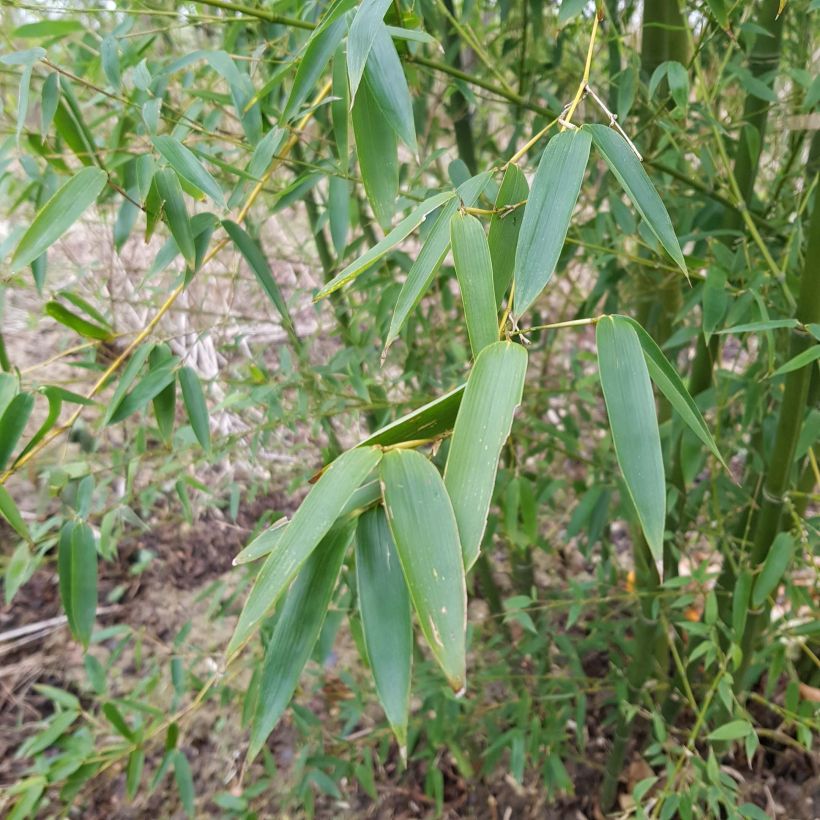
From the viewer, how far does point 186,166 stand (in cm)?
60

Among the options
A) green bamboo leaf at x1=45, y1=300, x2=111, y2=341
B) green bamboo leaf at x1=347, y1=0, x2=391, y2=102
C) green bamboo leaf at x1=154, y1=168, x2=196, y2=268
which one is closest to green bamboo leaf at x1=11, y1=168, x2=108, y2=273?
green bamboo leaf at x1=154, y1=168, x2=196, y2=268

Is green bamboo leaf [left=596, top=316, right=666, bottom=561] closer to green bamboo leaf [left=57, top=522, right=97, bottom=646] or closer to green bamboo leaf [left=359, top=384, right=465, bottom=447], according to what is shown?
green bamboo leaf [left=359, top=384, right=465, bottom=447]

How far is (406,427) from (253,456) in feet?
2.49

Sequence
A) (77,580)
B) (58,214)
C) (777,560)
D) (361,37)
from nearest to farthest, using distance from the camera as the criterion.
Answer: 1. (361,37)
2. (58,214)
3. (77,580)
4. (777,560)

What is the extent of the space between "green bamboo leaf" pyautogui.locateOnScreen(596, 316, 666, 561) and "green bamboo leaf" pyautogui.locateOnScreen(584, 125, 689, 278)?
6cm

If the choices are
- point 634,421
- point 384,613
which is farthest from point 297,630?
point 634,421

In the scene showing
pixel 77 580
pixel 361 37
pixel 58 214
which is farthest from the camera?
pixel 77 580

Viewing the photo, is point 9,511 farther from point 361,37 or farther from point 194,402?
point 361,37

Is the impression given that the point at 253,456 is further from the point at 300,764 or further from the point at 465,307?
the point at 465,307

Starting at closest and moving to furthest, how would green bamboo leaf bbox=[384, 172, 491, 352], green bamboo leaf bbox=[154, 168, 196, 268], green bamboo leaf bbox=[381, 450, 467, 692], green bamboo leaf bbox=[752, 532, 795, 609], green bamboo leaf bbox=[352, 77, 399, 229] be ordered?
green bamboo leaf bbox=[381, 450, 467, 692], green bamboo leaf bbox=[384, 172, 491, 352], green bamboo leaf bbox=[352, 77, 399, 229], green bamboo leaf bbox=[154, 168, 196, 268], green bamboo leaf bbox=[752, 532, 795, 609]

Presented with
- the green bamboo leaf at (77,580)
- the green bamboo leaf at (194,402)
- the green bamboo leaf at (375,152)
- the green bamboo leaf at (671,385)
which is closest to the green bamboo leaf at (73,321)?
the green bamboo leaf at (194,402)

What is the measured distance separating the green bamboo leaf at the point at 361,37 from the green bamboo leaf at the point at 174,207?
25 centimetres

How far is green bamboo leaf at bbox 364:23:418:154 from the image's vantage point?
1.60 feet

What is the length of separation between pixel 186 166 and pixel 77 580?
436 millimetres
